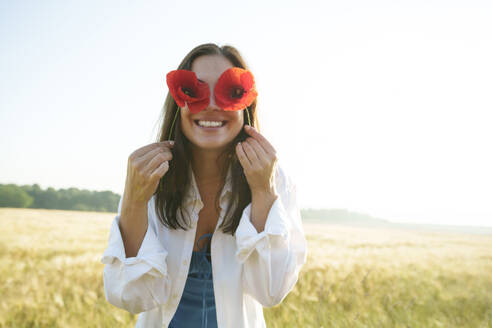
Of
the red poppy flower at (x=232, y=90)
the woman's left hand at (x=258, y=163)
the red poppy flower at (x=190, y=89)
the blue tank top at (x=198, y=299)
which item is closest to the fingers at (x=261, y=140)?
the woman's left hand at (x=258, y=163)

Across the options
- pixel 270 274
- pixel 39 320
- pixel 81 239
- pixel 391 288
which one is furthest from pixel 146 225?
pixel 81 239

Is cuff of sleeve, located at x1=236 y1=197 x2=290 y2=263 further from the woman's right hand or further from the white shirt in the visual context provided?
the woman's right hand

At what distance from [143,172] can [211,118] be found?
0.53 m

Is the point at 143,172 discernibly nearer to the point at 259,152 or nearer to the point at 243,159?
the point at 243,159

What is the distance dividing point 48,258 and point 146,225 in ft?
15.3

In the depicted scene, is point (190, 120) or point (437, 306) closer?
point (190, 120)

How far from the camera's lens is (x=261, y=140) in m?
2.40

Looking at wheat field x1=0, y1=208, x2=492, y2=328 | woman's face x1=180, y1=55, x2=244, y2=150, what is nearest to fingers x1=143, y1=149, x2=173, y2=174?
woman's face x1=180, y1=55, x2=244, y2=150

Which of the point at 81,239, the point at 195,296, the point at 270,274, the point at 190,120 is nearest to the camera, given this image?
Result: the point at 270,274

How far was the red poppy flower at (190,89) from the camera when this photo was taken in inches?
87.8

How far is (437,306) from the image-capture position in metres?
4.48

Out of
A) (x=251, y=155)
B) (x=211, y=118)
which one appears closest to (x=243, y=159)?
(x=251, y=155)

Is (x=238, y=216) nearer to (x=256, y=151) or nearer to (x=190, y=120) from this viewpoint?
(x=256, y=151)

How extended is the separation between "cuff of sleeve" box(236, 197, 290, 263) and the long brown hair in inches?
8.2
